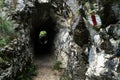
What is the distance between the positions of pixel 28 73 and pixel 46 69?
6.32 feet

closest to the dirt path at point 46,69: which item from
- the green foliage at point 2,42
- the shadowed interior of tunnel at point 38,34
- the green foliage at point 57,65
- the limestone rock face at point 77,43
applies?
the green foliage at point 57,65

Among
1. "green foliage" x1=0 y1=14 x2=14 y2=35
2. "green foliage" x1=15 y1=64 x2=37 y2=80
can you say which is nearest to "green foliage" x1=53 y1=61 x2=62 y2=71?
"green foliage" x1=15 y1=64 x2=37 y2=80

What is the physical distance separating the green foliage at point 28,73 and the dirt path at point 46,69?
314 mm

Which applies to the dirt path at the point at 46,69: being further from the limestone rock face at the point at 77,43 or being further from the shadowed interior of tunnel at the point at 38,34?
the shadowed interior of tunnel at the point at 38,34


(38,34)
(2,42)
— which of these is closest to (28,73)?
(2,42)

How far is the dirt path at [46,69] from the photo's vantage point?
45.9 ft

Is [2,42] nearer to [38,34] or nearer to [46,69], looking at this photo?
[46,69]

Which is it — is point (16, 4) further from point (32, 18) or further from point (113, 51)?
point (113, 51)

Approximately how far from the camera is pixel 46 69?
15234mm

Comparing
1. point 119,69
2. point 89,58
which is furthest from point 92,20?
point 119,69

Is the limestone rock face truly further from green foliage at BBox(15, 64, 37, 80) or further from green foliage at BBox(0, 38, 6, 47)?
green foliage at BBox(15, 64, 37, 80)

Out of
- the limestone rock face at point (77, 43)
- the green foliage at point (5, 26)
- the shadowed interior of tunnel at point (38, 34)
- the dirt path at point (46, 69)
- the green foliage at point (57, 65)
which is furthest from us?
the shadowed interior of tunnel at point (38, 34)

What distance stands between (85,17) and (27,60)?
5321mm

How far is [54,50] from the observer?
1745 cm
